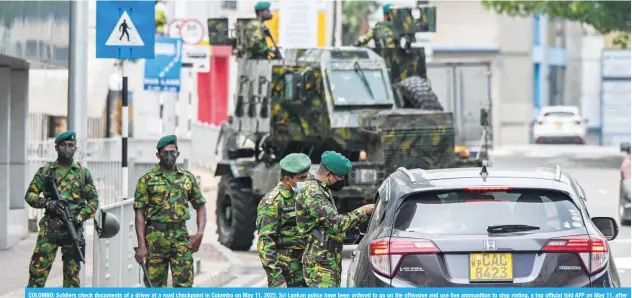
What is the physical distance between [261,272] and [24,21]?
438cm

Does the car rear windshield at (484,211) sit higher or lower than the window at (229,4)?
lower

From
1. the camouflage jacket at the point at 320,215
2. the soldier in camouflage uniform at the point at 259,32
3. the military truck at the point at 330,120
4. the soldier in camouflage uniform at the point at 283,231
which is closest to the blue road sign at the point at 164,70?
the military truck at the point at 330,120

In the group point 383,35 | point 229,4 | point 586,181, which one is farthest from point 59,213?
point 229,4

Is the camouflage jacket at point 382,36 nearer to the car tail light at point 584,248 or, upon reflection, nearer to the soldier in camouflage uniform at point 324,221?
the soldier in camouflage uniform at point 324,221

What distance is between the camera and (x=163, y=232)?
12867mm

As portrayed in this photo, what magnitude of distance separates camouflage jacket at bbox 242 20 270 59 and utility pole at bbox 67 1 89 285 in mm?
6444

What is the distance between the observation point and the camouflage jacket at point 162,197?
42.3 ft

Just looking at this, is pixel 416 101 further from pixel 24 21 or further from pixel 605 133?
pixel 605 133

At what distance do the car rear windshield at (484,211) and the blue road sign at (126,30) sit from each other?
6575 mm

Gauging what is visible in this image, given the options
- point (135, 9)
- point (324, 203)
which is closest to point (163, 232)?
point (324, 203)

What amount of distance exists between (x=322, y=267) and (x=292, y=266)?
56 cm

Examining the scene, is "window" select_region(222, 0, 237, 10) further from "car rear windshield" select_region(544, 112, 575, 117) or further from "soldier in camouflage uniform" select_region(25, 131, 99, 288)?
"soldier in camouflage uniform" select_region(25, 131, 99, 288)

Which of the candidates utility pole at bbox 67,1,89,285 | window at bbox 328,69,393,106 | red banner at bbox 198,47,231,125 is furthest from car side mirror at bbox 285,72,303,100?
red banner at bbox 198,47,231,125

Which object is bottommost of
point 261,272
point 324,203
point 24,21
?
point 261,272
